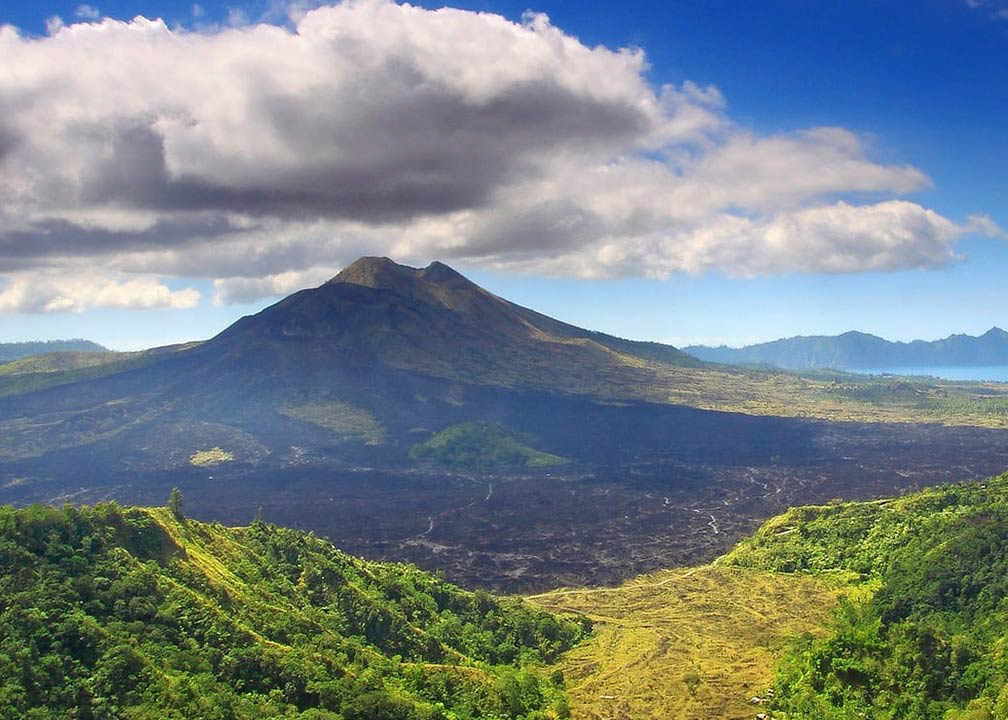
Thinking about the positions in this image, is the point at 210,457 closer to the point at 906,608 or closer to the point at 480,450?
the point at 480,450

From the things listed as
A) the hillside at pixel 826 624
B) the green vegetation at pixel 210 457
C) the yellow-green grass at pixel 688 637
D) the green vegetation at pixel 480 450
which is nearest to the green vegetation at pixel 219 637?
the yellow-green grass at pixel 688 637

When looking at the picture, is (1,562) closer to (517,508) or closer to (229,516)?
(229,516)

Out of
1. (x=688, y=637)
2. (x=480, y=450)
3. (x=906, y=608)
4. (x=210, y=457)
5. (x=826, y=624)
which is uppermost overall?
(x=906, y=608)

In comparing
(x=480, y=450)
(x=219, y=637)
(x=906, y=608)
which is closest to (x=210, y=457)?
(x=480, y=450)

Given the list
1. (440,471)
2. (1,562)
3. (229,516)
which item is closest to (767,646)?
(1,562)

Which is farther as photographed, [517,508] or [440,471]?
[440,471]

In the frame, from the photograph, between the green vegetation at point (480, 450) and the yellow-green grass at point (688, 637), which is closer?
the yellow-green grass at point (688, 637)

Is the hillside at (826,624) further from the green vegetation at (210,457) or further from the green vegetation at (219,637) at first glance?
the green vegetation at (210,457)
